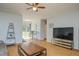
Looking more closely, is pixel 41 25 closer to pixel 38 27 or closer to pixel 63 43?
pixel 38 27

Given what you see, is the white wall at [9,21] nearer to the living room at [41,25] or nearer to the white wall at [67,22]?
the living room at [41,25]

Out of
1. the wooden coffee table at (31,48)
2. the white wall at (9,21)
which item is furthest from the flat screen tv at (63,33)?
the white wall at (9,21)

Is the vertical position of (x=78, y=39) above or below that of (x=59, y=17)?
below

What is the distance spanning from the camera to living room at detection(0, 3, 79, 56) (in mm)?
2053

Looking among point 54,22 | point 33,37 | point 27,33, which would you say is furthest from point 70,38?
point 27,33

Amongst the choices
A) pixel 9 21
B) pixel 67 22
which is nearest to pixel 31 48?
pixel 9 21

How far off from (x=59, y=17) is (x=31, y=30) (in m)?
0.72

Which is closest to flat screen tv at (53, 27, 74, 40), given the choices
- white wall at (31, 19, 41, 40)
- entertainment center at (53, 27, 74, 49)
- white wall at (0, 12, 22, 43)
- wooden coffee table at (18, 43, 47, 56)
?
entertainment center at (53, 27, 74, 49)

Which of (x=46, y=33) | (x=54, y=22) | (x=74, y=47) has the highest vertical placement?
(x=54, y=22)

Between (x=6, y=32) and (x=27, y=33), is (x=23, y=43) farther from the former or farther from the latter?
(x=6, y=32)

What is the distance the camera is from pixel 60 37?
2.33 meters

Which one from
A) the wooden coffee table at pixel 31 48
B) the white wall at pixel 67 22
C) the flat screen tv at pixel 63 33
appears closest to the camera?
the wooden coffee table at pixel 31 48

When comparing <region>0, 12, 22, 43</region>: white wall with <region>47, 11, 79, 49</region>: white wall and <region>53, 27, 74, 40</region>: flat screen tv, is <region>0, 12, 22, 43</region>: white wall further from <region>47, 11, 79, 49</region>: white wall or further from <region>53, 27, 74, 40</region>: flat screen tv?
<region>53, 27, 74, 40</region>: flat screen tv

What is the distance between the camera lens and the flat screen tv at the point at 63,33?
231cm
